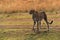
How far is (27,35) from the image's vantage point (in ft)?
37.9

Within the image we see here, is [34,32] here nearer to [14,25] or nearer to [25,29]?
[25,29]

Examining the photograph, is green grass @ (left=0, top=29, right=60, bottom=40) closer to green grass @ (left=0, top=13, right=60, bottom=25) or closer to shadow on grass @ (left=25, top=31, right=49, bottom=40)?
shadow on grass @ (left=25, top=31, right=49, bottom=40)

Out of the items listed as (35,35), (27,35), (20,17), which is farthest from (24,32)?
(20,17)

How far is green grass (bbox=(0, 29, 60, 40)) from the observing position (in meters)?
11.1

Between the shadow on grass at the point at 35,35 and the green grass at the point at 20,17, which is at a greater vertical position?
the green grass at the point at 20,17

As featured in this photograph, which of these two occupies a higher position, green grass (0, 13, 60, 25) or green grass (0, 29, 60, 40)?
green grass (0, 13, 60, 25)

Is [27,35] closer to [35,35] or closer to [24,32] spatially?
[35,35]

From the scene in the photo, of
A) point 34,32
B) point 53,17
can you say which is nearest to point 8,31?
point 34,32

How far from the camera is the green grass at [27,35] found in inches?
438

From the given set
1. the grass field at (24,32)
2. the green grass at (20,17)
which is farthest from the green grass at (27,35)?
the green grass at (20,17)

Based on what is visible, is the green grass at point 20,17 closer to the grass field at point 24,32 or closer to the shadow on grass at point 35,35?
the grass field at point 24,32

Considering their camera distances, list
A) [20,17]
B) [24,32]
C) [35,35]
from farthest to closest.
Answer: [20,17], [24,32], [35,35]

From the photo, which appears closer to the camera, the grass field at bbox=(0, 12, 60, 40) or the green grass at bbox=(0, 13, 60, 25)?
the grass field at bbox=(0, 12, 60, 40)

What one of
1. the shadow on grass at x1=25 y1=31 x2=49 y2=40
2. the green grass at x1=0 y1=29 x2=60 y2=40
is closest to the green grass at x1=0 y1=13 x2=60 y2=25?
the green grass at x1=0 y1=29 x2=60 y2=40
